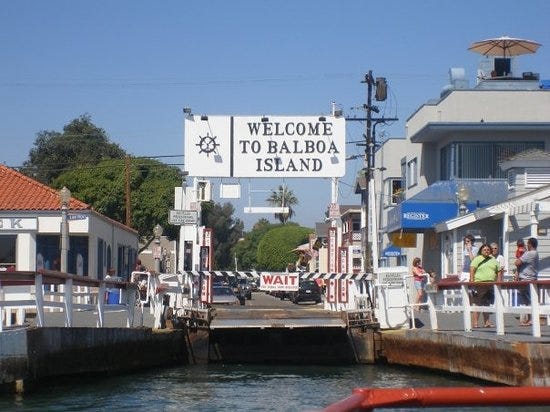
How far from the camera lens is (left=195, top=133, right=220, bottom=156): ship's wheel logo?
82.7 ft

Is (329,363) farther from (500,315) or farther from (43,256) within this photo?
(43,256)

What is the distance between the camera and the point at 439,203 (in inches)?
1383

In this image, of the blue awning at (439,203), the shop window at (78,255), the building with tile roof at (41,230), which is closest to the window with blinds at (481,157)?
the blue awning at (439,203)

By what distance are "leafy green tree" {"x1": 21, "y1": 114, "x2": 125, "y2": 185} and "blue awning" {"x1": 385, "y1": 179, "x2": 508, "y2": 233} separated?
4310 centimetres

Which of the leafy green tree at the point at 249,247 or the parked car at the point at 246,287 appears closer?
the parked car at the point at 246,287

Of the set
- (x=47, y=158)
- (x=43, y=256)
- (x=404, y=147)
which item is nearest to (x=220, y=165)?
(x=43, y=256)

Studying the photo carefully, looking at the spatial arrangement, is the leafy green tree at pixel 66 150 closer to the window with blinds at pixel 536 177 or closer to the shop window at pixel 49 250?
the shop window at pixel 49 250

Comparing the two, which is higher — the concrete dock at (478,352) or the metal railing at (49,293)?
the metal railing at (49,293)

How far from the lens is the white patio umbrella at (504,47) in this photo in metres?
44.5

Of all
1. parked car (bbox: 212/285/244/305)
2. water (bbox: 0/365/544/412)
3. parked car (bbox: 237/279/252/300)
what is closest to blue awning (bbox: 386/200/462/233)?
A: parked car (bbox: 212/285/244/305)

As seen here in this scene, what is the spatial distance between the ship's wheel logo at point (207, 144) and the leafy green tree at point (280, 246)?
96.0m

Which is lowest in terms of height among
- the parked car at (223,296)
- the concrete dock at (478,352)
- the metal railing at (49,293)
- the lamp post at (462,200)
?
the concrete dock at (478,352)

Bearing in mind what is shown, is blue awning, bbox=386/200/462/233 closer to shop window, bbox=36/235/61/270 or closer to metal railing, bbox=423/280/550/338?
shop window, bbox=36/235/61/270

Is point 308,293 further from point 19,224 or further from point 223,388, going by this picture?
point 223,388
